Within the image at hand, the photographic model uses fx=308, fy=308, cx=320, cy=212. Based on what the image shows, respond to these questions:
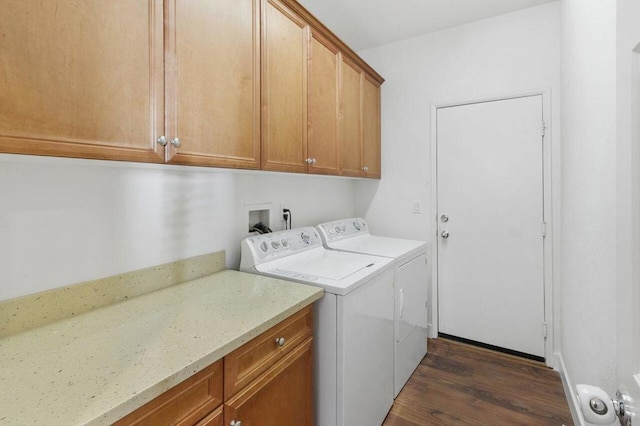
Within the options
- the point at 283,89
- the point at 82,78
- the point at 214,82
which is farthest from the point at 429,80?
the point at 82,78

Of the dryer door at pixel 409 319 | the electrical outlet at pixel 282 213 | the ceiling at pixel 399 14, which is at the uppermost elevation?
the ceiling at pixel 399 14

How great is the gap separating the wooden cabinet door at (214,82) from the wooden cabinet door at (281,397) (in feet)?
2.68

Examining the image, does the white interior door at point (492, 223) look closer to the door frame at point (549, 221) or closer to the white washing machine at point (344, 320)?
the door frame at point (549, 221)

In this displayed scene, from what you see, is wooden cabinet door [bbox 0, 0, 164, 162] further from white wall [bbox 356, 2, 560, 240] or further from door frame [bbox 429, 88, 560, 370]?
door frame [bbox 429, 88, 560, 370]

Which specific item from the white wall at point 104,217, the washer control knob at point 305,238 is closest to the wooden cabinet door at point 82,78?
the white wall at point 104,217

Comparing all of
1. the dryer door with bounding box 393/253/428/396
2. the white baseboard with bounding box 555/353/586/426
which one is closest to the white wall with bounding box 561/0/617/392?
the white baseboard with bounding box 555/353/586/426

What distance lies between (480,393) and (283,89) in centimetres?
220

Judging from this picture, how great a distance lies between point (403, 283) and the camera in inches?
77.3

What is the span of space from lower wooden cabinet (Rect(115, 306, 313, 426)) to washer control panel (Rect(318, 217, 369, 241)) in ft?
3.19

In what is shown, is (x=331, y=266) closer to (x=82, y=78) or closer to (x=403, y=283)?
(x=403, y=283)

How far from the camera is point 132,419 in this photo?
0.67m

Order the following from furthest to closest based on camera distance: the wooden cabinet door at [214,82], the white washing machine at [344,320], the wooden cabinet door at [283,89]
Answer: the wooden cabinet door at [283,89] → the white washing machine at [344,320] → the wooden cabinet door at [214,82]

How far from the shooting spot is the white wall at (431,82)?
2.24 m

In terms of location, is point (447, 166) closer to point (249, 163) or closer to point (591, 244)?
point (591, 244)
